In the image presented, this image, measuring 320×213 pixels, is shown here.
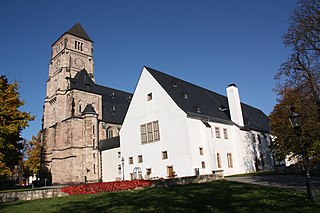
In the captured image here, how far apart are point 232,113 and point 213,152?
8.26 m

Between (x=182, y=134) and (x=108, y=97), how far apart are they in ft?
113

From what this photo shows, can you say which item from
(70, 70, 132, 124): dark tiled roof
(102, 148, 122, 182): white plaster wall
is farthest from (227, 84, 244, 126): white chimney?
(70, 70, 132, 124): dark tiled roof

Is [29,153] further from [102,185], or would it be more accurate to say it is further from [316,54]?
[316,54]

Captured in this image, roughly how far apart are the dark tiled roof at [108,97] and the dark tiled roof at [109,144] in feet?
23.4

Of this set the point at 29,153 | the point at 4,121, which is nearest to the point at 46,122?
the point at 29,153

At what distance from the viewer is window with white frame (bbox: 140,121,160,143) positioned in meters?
31.2

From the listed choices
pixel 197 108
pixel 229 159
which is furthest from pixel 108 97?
pixel 229 159

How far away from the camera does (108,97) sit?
2341 inches

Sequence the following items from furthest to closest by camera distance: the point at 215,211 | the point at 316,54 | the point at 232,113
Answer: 1. the point at 232,113
2. the point at 316,54
3. the point at 215,211

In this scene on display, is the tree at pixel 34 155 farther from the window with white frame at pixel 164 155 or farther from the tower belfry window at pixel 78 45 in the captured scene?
the window with white frame at pixel 164 155

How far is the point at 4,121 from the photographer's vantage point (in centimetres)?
2372

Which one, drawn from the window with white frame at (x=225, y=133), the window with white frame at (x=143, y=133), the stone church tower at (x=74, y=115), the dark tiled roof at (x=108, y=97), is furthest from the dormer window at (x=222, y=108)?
the dark tiled roof at (x=108, y=97)

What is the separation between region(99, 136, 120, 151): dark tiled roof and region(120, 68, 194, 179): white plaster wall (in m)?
6.35

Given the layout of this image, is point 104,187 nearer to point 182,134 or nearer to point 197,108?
point 182,134
